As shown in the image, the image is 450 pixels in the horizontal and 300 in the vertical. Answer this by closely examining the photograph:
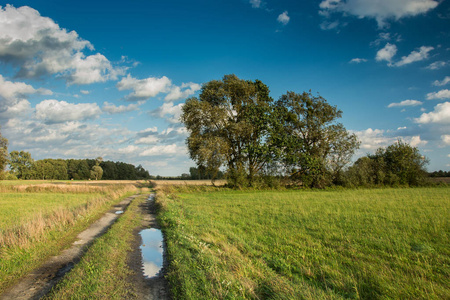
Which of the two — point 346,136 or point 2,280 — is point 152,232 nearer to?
point 2,280

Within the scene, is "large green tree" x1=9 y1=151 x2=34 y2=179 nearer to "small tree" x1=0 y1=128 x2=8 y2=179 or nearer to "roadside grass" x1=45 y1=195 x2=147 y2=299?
"small tree" x1=0 y1=128 x2=8 y2=179

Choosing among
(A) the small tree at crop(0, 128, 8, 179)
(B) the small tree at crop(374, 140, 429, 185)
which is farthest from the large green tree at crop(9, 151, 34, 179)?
(B) the small tree at crop(374, 140, 429, 185)

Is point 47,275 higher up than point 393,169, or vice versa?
point 393,169

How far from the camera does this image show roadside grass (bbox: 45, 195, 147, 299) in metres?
5.26

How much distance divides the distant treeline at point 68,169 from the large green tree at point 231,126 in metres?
79.2

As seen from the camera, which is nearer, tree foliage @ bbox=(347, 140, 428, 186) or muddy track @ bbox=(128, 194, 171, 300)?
muddy track @ bbox=(128, 194, 171, 300)

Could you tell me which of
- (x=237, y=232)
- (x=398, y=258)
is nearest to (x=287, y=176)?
(x=237, y=232)

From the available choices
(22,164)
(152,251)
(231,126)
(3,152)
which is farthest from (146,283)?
(22,164)

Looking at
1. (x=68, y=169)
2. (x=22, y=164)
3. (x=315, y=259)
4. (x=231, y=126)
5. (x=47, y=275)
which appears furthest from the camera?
(x=68, y=169)

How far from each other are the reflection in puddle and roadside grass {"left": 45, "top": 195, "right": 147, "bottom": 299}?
56cm

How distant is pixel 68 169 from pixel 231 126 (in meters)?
112

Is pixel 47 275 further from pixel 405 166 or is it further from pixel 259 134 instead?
pixel 405 166

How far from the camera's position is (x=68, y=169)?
11362cm

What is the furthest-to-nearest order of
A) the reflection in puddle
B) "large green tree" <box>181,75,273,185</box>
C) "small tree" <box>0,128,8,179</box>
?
1. "small tree" <box>0,128,8,179</box>
2. "large green tree" <box>181,75,273,185</box>
3. the reflection in puddle
